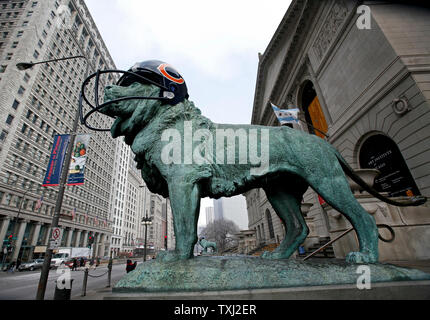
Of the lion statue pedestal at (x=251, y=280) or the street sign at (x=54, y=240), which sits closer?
the lion statue pedestal at (x=251, y=280)

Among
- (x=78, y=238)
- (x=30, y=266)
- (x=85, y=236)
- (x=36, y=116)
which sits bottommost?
(x=30, y=266)

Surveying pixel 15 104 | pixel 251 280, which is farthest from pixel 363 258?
pixel 15 104

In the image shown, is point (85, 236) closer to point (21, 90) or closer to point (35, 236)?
point (35, 236)

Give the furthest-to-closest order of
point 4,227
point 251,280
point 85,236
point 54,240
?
point 85,236
point 4,227
point 54,240
point 251,280

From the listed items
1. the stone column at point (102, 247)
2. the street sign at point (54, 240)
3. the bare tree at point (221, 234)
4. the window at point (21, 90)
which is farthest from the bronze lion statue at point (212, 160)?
the stone column at point (102, 247)

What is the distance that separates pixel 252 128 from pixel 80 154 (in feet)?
32.9

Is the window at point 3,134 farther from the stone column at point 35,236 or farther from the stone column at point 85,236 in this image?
the stone column at point 85,236

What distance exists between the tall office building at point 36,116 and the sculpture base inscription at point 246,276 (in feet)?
104

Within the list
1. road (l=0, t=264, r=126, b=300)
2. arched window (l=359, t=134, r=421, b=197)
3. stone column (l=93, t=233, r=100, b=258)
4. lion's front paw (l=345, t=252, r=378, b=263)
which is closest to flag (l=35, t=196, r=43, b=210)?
road (l=0, t=264, r=126, b=300)

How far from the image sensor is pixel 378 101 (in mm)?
10719

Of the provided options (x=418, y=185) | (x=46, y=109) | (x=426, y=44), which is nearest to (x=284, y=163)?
(x=418, y=185)

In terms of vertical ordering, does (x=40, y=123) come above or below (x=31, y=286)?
above

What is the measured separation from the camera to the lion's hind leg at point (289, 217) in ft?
7.79

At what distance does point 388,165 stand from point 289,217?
1134 centimetres
